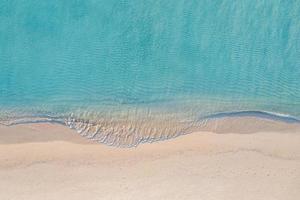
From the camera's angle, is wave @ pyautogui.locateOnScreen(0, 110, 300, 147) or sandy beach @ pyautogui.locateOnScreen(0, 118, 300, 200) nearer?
sandy beach @ pyautogui.locateOnScreen(0, 118, 300, 200)

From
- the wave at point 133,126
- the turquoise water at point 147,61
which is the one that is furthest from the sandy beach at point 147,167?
the turquoise water at point 147,61

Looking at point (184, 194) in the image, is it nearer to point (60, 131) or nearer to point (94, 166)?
point (94, 166)

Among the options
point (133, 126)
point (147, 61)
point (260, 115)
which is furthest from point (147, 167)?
point (260, 115)

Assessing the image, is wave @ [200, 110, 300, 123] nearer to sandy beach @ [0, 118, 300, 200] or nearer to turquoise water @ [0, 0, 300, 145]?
turquoise water @ [0, 0, 300, 145]

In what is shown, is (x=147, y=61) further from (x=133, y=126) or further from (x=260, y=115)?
(x=260, y=115)

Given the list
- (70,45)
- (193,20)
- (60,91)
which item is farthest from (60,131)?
(193,20)

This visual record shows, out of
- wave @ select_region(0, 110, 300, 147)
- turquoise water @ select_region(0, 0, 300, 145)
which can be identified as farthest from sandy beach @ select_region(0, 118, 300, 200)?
turquoise water @ select_region(0, 0, 300, 145)
